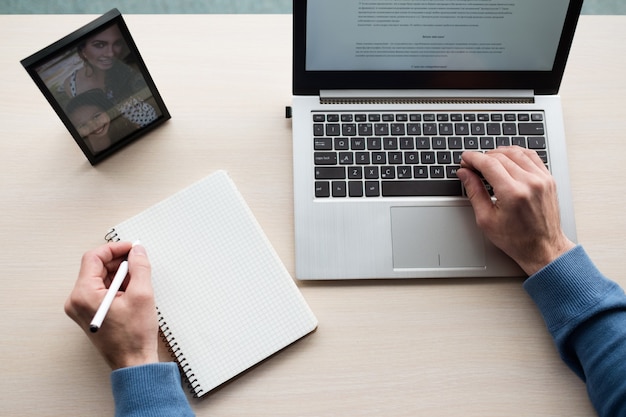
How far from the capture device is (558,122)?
0.84m

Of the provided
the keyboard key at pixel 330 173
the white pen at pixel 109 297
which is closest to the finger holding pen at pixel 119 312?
the white pen at pixel 109 297

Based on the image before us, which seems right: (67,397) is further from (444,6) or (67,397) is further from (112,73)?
(444,6)

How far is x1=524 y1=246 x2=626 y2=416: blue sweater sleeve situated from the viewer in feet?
2.27

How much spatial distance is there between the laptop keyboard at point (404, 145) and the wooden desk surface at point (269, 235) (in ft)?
0.23

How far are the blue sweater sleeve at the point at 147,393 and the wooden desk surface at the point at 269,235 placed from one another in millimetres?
48

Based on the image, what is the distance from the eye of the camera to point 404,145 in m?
0.82

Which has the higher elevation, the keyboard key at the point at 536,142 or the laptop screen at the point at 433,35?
the laptop screen at the point at 433,35

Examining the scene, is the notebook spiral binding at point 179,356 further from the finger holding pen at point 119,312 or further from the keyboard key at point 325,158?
the keyboard key at point 325,158

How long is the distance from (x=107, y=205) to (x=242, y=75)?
297 mm

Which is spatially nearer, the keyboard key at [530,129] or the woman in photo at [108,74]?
the woman in photo at [108,74]

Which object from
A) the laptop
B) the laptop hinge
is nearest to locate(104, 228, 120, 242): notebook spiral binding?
the laptop

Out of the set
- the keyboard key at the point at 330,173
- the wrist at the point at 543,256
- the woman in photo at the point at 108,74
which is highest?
the woman in photo at the point at 108,74

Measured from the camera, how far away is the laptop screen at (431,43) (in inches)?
29.1

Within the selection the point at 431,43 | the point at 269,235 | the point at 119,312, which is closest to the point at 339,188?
the point at 269,235
